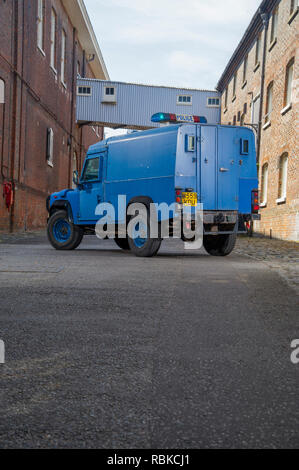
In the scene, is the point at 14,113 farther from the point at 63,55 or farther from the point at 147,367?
the point at 147,367

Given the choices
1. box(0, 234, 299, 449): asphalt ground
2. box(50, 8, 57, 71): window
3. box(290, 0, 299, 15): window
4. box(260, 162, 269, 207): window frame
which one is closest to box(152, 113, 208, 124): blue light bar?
box(0, 234, 299, 449): asphalt ground

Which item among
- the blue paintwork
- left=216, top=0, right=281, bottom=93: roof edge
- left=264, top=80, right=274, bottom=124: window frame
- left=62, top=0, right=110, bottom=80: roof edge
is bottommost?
the blue paintwork

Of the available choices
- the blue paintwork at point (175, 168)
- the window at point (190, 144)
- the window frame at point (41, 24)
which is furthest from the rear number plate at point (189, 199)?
the window frame at point (41, 24)

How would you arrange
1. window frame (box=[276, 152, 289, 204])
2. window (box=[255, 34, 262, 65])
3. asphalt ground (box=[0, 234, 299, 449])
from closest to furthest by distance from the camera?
asphalt ground (box=[0, 234, 299, 449]) < window frame (box=[276, 152, 289, 204]) < window (box=[255, 34, 262, 65])

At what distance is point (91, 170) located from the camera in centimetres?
1147

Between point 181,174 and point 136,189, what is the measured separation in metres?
1.05

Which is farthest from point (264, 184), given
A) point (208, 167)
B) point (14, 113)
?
point (208, 167)

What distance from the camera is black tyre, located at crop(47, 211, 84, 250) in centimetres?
1154

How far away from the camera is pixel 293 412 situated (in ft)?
7.52

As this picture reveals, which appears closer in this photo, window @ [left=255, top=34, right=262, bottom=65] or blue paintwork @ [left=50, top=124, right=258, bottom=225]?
blue paintwork @ [left=50, top=124, right=258, bottom=225]

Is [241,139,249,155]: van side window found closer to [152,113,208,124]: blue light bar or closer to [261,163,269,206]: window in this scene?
[152,113,208,124]: blue light bar

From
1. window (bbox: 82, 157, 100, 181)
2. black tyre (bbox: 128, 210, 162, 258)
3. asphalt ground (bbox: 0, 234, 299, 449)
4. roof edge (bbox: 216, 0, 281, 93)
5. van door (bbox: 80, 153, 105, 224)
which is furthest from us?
roof edge (bbox: 216, 0, 281, 93)
